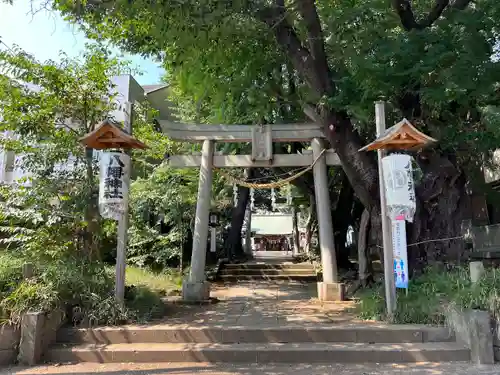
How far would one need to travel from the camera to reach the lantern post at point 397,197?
648 cm

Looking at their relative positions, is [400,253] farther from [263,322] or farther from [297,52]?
[297,52]

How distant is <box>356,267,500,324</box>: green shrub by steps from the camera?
554 centimetres

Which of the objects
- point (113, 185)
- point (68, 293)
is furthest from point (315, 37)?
point (68, 293)

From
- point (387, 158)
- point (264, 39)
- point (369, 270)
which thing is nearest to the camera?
point (387, 158)

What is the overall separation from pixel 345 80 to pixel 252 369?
562cm

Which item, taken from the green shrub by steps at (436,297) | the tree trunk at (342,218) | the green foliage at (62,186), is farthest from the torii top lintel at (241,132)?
the tree trunk at (342,218)

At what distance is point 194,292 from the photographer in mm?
8672

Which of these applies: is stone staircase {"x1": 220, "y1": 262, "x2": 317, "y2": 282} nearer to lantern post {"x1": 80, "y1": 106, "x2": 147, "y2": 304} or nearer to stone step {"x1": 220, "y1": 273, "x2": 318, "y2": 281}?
stone step {"x1": 220, "y1": 273, "x2": 318, "y2": 281}

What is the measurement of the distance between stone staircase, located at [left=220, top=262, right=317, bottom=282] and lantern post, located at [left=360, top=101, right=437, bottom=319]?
7396 millimetres

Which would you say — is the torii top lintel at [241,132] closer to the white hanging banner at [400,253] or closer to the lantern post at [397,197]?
the lantern post at [397,197]

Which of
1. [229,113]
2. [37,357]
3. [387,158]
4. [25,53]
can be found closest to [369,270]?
[387,158]

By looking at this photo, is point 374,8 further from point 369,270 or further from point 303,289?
point 303,289

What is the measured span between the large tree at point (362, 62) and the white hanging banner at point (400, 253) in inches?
47.1

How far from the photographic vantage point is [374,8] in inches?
329
